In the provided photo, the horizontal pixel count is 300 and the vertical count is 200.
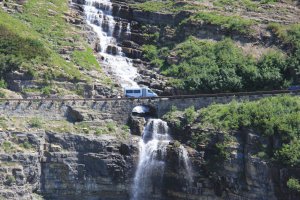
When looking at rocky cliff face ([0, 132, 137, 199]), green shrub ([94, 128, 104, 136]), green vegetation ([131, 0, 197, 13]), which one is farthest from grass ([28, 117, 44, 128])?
green vegetation ([131, 0, 197, 13])

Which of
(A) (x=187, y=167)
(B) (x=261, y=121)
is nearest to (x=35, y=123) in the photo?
(A) (x=187, y=167)

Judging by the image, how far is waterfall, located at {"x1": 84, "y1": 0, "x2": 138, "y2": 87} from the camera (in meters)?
63.6

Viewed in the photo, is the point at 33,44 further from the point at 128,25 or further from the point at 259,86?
the point at 259,86

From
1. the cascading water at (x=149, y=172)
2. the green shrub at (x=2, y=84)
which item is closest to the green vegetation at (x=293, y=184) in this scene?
the cascading water at (x=149, y=172)

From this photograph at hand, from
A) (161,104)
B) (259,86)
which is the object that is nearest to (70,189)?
(161,104)

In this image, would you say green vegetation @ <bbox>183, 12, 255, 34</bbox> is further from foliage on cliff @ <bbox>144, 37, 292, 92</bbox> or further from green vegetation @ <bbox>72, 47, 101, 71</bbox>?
green vegetation @ <bbox>72, 47, 101, 71</bbox>

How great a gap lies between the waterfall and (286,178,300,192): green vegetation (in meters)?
23.1

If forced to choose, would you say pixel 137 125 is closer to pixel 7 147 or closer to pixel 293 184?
pixel 7 147

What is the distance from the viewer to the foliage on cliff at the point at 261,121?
148 feet

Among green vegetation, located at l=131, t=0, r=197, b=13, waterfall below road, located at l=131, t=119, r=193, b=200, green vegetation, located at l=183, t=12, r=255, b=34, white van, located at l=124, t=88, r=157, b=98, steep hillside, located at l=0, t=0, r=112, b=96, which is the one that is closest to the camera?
waterfall below road, located at l=131, t=119, r=193, b=200

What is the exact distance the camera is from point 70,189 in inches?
1911

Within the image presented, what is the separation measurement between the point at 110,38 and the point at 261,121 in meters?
27.5

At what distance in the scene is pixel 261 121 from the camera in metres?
46.8

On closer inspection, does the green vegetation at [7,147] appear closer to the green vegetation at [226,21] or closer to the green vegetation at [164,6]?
the green vegetation at [226,21]
